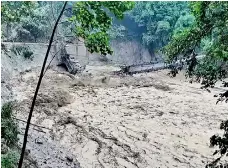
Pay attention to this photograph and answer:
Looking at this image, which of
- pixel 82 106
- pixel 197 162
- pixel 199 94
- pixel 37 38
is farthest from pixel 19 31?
pixel 197 162

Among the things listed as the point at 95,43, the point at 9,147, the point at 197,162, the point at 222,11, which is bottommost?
the point at 197,162

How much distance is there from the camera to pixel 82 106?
52.9 feet

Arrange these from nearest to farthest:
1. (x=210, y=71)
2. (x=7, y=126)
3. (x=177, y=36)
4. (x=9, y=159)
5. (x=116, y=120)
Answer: (x=210, y=71) → (x=177, y=36) → (x=7, y=126) → (x=9, y=159) → (x=116, y=120)

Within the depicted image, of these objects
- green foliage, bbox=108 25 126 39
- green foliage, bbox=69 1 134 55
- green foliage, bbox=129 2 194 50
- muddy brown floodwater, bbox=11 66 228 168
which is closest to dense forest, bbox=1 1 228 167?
green foliage, bbox=69 1 134 55

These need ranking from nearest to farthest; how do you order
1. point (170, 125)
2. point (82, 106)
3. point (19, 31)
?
point (170, 125), point (82, 106), point (19, 31)

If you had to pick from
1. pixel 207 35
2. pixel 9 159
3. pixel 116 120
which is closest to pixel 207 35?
pixel 207 35

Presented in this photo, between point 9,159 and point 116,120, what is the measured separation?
8010 mm

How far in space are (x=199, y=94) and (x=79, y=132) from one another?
986cm

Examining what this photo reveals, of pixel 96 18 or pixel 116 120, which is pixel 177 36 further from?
pixel 116 120

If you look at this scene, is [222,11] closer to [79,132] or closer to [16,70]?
[79,132]

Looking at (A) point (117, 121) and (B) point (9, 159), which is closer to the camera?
(B) point (9, 159)

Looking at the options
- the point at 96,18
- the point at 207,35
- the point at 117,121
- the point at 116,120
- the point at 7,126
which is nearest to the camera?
the point at 96,18

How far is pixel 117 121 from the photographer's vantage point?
46.2ft

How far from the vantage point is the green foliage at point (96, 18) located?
4176 mm
